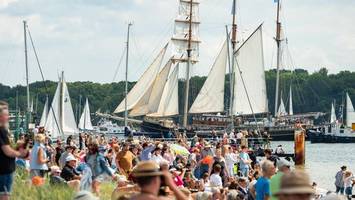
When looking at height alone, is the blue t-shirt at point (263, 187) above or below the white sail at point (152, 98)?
below

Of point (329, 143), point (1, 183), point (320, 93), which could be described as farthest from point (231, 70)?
point (320, 93)

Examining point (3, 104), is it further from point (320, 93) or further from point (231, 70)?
point (320, 93)

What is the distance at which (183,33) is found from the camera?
286 ft

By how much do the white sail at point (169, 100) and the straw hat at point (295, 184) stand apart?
7244 cm

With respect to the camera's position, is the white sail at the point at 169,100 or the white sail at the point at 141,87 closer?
the white sail at the point at 141,87

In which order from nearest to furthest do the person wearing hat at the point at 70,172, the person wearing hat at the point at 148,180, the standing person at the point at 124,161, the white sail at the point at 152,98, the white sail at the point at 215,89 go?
the person wearing hat at the point at 148,180, the person wearing hat at the point at 70,172, the standing person at the point at 124,161, the white sail at the point at 152,98, the white sail at the point at 215,89

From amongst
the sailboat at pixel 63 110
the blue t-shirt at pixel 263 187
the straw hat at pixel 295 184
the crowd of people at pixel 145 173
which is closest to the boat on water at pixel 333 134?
the sailboat at pixel 63 110

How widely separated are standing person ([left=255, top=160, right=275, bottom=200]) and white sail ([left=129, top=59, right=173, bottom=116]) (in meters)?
64.2

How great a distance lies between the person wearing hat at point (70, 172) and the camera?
15438mm

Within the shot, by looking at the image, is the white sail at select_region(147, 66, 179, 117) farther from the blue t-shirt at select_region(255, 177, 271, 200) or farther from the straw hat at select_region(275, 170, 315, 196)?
the straw hat at select_region(275, 170, 315, 196)

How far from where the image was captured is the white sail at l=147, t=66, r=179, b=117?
79000 mm

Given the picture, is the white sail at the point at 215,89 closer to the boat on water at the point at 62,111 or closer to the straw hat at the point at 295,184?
the boat on water at the point at 62,111

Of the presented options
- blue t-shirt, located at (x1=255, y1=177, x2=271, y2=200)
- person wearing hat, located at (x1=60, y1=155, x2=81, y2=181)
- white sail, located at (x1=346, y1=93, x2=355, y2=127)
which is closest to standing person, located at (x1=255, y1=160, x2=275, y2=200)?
blue t-shirt, located at (x1=255, y1=177, x2=271, y2=200)

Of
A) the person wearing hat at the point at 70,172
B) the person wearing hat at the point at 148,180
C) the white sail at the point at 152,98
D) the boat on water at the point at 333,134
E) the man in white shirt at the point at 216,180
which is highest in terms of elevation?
the white sail at the point at 152,98
